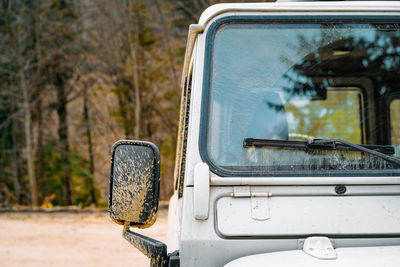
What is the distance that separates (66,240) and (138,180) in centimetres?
859

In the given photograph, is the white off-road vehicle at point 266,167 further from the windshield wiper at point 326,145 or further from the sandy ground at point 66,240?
the sandy ground at point 66,240

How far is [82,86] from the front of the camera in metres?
19.4

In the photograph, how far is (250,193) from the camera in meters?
1.63

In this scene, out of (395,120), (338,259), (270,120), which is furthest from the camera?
(395,120)

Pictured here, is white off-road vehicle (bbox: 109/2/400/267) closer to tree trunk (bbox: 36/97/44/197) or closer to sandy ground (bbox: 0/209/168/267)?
sandy ground (bbox: 0/209/168/267)

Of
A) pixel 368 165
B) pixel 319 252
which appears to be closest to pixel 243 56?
pixel 368 165

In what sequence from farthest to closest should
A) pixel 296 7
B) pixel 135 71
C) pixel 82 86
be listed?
pixel 82 86 < pixel 135 71 < pixel 296 7

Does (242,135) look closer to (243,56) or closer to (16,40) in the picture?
(243,56)

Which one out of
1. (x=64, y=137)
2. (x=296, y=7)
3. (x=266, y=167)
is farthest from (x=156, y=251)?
(x=64, y=137)

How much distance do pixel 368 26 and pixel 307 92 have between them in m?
0.62

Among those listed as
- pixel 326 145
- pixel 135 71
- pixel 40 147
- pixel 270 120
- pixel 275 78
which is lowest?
pixel 326 145

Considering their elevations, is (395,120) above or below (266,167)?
above

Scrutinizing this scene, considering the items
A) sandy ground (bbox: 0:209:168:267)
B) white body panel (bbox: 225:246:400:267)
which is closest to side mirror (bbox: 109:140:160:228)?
white body panel (bbox: 225:246:400:267)

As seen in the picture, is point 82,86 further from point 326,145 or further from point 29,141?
point 326,145
